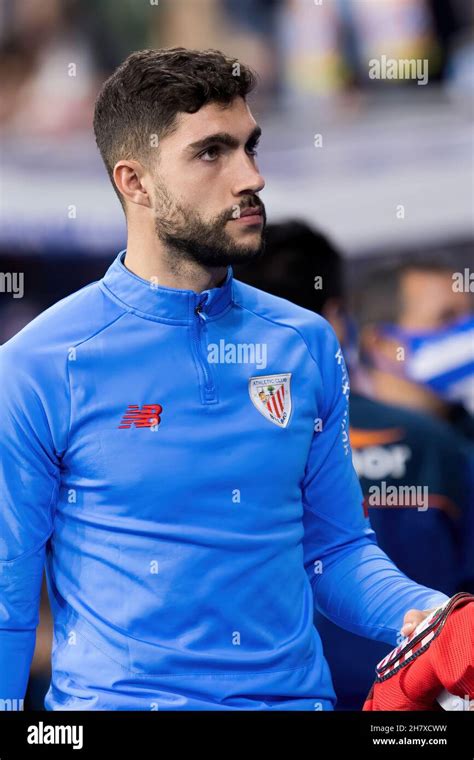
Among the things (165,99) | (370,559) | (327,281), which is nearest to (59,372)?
(165,99)

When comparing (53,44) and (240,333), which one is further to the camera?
(53,44)

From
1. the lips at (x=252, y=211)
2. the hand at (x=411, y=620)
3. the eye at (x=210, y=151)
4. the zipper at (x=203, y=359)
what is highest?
the eye at (x=210, y=151)

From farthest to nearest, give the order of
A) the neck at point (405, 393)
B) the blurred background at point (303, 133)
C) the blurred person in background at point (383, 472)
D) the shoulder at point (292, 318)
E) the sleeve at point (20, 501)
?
the blurred background at point (303, 133)
the neck at point (405, 393)
the blurred person in background at point (383, 472)
the shoulder at point (292, 318)
the sleeve at point (20, 501)

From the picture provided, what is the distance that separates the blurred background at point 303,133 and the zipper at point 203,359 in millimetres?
2279

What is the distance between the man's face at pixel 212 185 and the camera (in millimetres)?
2084

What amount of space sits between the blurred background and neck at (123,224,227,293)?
7.42ft

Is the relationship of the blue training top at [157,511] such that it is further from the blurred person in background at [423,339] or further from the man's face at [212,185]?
the blurred person in background at [423,339]

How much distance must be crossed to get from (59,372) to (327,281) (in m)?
1.28

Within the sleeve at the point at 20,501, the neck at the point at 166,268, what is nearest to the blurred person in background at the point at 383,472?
the neck at the point at 166,268

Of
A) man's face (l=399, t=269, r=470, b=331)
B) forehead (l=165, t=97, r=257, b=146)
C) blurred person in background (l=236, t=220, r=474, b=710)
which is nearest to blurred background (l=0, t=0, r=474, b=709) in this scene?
man's face (l=399, t=269, r=470, b=331)

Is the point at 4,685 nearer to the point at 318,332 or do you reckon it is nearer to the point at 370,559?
the point at 370,559

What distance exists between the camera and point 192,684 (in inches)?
79.4

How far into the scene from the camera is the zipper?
2084 millimetres

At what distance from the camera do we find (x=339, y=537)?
7.36 ft
